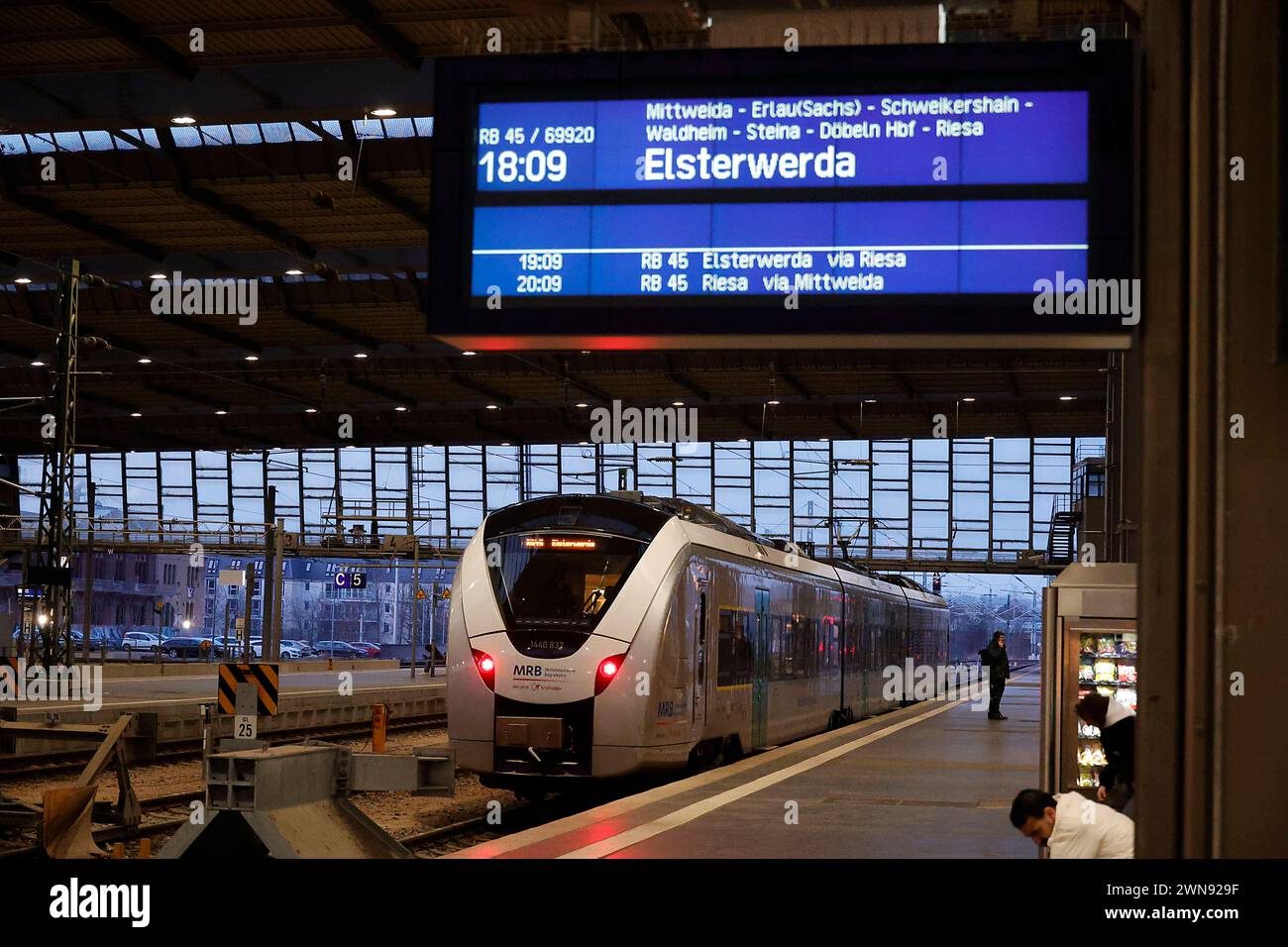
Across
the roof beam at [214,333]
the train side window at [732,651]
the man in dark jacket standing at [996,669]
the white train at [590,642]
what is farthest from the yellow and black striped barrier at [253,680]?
the roof beam at [214,333]

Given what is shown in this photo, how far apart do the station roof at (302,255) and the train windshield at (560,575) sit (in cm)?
473

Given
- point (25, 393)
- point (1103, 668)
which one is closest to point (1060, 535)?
point (25, 393)

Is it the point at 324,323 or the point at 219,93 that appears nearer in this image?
the point at 219,93

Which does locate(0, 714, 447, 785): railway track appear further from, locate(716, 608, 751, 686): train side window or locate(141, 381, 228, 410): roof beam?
locate(141, 381, 228, 410): roof beam

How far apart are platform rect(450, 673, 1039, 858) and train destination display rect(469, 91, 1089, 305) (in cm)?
430

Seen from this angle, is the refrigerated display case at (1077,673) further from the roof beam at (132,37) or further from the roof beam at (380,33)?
the roof beam at (132,37)

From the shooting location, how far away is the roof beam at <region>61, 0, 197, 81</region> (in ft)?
49.6

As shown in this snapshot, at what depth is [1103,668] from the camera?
10055 mm

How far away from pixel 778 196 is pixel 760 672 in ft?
39.1

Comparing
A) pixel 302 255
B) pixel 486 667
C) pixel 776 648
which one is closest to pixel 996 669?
pixel 776 648

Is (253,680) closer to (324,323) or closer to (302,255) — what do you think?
(302,255)

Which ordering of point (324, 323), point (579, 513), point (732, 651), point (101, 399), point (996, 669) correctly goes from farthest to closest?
point (101, 399) < point (324, 323) < point (996, 669) < point (732, 651) < point (579, 513)

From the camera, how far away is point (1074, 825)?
7004 millimetres
